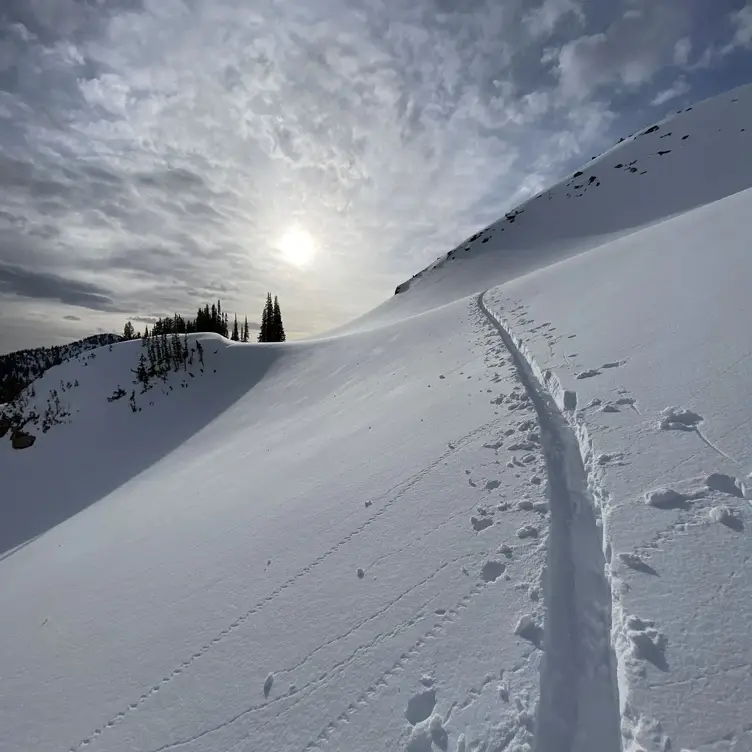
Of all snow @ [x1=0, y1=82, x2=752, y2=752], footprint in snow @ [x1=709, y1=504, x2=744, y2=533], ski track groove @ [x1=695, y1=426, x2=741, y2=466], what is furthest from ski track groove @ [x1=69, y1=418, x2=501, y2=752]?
footprint in snow @ [x1=709, y1=504, x2=744, y2=533]

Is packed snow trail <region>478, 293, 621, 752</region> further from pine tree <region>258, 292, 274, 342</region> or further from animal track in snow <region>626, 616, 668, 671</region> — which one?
pine tree <region>258, 292, 274, 342</region>

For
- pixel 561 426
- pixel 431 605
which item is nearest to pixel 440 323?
pixel 561 426

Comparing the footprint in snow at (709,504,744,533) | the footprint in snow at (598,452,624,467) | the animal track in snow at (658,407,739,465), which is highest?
the animal track in snow at (658,407,739,465)

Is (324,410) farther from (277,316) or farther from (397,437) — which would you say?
(277,316)

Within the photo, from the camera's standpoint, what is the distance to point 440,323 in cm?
1961

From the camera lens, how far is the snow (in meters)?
3.13

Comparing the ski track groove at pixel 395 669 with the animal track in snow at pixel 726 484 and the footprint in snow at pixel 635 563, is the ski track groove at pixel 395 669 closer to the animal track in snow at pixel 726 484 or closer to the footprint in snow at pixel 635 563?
the footprint in snow at pixel 635 563

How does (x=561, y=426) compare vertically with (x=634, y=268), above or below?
below

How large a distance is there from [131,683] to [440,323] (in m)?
17.2

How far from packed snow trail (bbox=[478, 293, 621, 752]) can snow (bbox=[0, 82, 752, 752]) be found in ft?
0.06

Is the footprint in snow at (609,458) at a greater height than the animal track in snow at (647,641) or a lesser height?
greater

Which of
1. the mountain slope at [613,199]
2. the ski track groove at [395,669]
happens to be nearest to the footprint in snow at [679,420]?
the ski track groove at [395,669]

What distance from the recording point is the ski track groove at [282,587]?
13.8 feet

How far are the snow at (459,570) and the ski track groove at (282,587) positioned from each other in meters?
0.03
